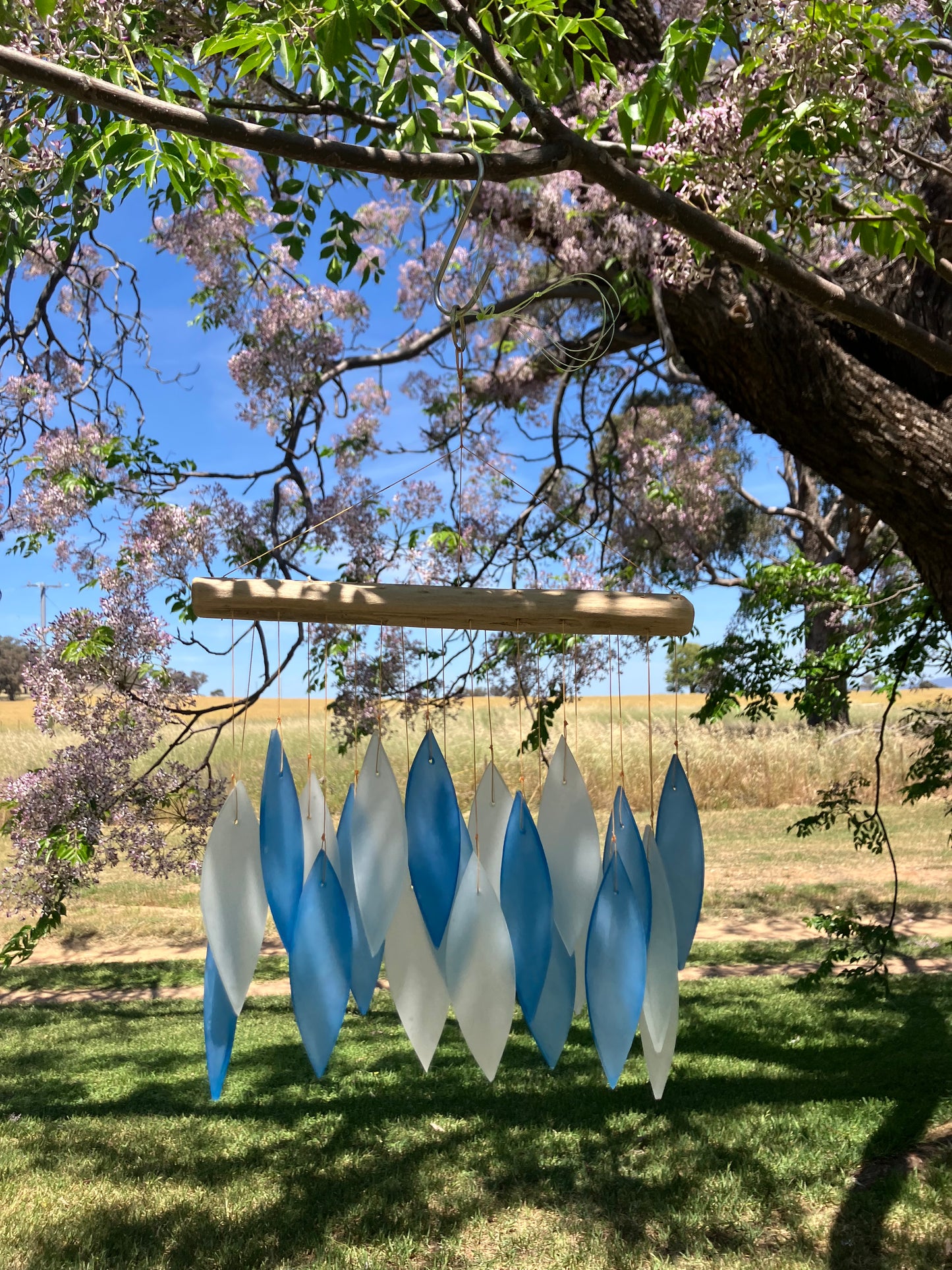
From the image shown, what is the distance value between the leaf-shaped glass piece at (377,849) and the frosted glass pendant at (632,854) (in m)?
0.38

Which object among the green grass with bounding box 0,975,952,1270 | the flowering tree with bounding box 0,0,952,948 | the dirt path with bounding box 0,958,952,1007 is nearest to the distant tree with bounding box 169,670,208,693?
the flowering tree with bounding box 0,0,952,948

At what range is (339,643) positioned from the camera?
5.07m

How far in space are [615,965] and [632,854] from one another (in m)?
0.19

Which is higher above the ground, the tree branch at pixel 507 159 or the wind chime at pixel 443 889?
the tree branch at pixel 507 159

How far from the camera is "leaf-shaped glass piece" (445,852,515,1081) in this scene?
1772mm

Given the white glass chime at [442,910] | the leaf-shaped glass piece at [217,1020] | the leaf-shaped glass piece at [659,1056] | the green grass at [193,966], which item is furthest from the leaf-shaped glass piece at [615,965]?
the green grass at [193,966]

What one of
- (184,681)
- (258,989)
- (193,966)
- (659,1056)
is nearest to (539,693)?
(184,681)

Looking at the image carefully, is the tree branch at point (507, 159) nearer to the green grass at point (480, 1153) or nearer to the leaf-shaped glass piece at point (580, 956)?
the leaf-shaped glass piece at point (580, 956)

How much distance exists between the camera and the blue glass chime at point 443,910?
177 cm

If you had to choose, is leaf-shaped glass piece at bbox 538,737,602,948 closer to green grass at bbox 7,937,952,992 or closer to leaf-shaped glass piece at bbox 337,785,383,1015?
leaf-shaped glass piece at bbox 337,785,383,1015

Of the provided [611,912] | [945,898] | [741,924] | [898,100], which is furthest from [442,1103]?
[945,898]

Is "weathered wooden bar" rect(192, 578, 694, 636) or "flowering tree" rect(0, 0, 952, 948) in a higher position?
"flowering tree" rect(0, 0, 952, 948)

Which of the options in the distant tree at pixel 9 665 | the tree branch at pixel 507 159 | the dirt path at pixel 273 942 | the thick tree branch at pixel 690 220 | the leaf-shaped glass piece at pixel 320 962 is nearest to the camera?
the leaf-shaped glass piece at pixel 320 962

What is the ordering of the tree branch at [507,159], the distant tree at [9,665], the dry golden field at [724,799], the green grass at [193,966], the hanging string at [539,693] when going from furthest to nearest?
the distant tree at [9,665], the dry golden field at [724,799], the green grass at [193,966], the hanging string at [539,693], the tree branch at [507,159]
